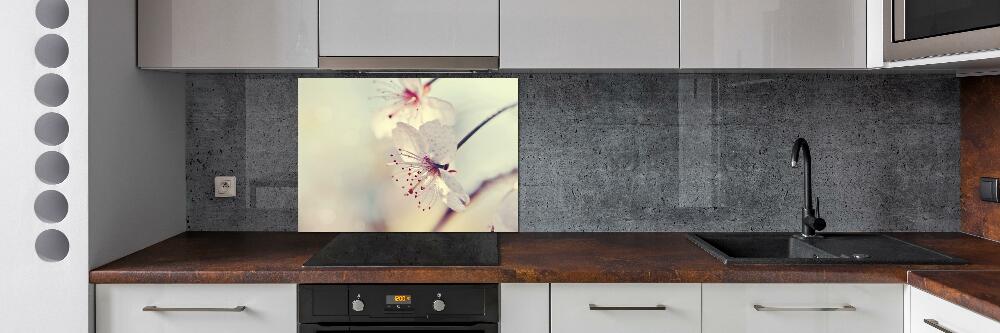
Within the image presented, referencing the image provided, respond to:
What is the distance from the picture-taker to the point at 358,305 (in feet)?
6.12

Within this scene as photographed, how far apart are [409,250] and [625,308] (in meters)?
0.66

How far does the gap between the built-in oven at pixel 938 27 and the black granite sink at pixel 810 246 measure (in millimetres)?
557

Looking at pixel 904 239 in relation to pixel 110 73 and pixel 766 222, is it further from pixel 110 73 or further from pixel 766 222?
pixel 110 73

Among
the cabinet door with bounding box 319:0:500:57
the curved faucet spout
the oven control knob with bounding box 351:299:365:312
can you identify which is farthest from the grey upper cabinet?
the curved faucet spout

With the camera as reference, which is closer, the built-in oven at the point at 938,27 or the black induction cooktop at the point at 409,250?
the built-in oven at the point at 938,27

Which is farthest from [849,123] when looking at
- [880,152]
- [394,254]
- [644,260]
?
[394,254]

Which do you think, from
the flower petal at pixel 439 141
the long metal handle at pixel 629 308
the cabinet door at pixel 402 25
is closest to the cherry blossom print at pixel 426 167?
the flower petal at pixel 439 141

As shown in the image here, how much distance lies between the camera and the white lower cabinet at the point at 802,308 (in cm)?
187

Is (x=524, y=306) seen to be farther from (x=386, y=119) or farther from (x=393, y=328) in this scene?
(x=386, y=119)

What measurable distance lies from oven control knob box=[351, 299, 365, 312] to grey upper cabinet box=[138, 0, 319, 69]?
0.76 meters
